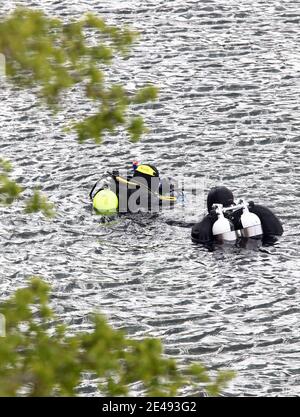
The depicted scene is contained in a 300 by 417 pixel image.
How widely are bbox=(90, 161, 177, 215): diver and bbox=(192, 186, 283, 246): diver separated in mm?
1925

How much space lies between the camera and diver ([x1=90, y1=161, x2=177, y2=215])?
23750 mm

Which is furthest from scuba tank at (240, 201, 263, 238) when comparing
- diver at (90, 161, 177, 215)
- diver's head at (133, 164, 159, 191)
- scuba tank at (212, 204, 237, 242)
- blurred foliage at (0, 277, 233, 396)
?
blurred foliage at (0, 277, 233, 396)

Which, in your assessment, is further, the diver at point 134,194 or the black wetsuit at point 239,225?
the diver at point 134,194

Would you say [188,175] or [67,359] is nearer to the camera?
[67,359]

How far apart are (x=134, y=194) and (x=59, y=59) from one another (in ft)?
48.2

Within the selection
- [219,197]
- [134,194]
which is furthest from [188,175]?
[219,197]

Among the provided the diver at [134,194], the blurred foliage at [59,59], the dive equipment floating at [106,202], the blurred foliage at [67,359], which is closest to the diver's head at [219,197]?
the diver at [134,194]

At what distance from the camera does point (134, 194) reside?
23906mm

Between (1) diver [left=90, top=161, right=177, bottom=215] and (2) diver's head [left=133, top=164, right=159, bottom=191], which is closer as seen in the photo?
(1) diver [left=90, top=161, right=177, bottom=215]

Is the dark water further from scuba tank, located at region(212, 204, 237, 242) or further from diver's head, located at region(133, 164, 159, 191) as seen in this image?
diver's head, located at region(133, 164, 159, 191)

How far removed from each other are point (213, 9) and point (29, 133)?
11.4 meters

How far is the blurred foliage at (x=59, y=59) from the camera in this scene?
914cm

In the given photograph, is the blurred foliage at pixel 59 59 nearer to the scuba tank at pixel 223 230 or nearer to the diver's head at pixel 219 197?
the scuba tank at pixel 223 230

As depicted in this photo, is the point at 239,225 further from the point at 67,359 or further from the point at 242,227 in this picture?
the point at 67,359
